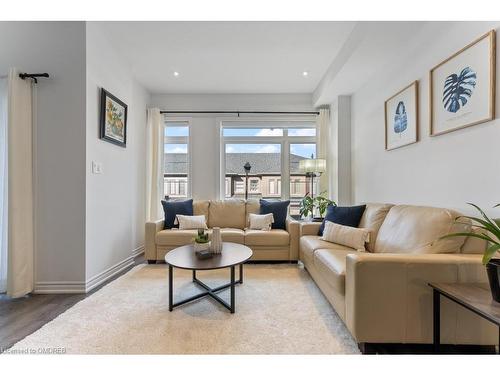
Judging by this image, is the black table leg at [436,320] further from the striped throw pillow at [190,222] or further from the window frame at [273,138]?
the window frame at [273,138]

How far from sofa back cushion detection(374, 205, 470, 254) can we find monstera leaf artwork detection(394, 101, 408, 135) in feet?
2.93

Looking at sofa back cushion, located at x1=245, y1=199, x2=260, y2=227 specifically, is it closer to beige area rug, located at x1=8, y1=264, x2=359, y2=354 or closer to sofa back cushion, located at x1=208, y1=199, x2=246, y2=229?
sofa back cushion, located at x1=208, y1=199, x2=246, y2=229

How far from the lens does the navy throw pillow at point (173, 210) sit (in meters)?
3.56

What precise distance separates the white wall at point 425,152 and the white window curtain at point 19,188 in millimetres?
3650

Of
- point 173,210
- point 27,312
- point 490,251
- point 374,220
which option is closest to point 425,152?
point 374,220

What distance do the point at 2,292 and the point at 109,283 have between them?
0.92m

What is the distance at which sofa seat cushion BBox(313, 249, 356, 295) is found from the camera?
1.76m

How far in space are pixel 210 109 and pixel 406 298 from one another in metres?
3.94

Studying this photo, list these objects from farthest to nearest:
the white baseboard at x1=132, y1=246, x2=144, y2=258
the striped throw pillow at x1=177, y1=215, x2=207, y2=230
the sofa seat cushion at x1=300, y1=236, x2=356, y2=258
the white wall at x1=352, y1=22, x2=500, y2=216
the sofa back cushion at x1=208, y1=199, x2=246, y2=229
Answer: the sofa back cushion at x1=208, y1=199, x2=246, y2=229, the white baseboard at x1=132, y1=246, x2=144, y2=258, the striped throw pillow at x1=177, y1=215, x2=207, y2=230, the sofa seat cushion at x1=300, y1=236, x2=356, y2=258, the white wall at x1=352, y1=22, x2=500, y2=216

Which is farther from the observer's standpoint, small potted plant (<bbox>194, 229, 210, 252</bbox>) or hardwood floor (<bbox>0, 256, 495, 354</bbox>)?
small potted plant (<bbox>194, 229, 210, 252</bbox>)

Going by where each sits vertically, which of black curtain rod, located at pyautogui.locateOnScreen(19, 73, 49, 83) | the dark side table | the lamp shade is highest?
black curtain rod, located at pyautogui.locateOnScreen(19, 73, 49, 83)

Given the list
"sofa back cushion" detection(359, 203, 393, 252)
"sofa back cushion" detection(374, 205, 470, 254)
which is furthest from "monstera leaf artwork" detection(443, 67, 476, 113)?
"sofa back cushion" detection(359, 203, 393, 252)
